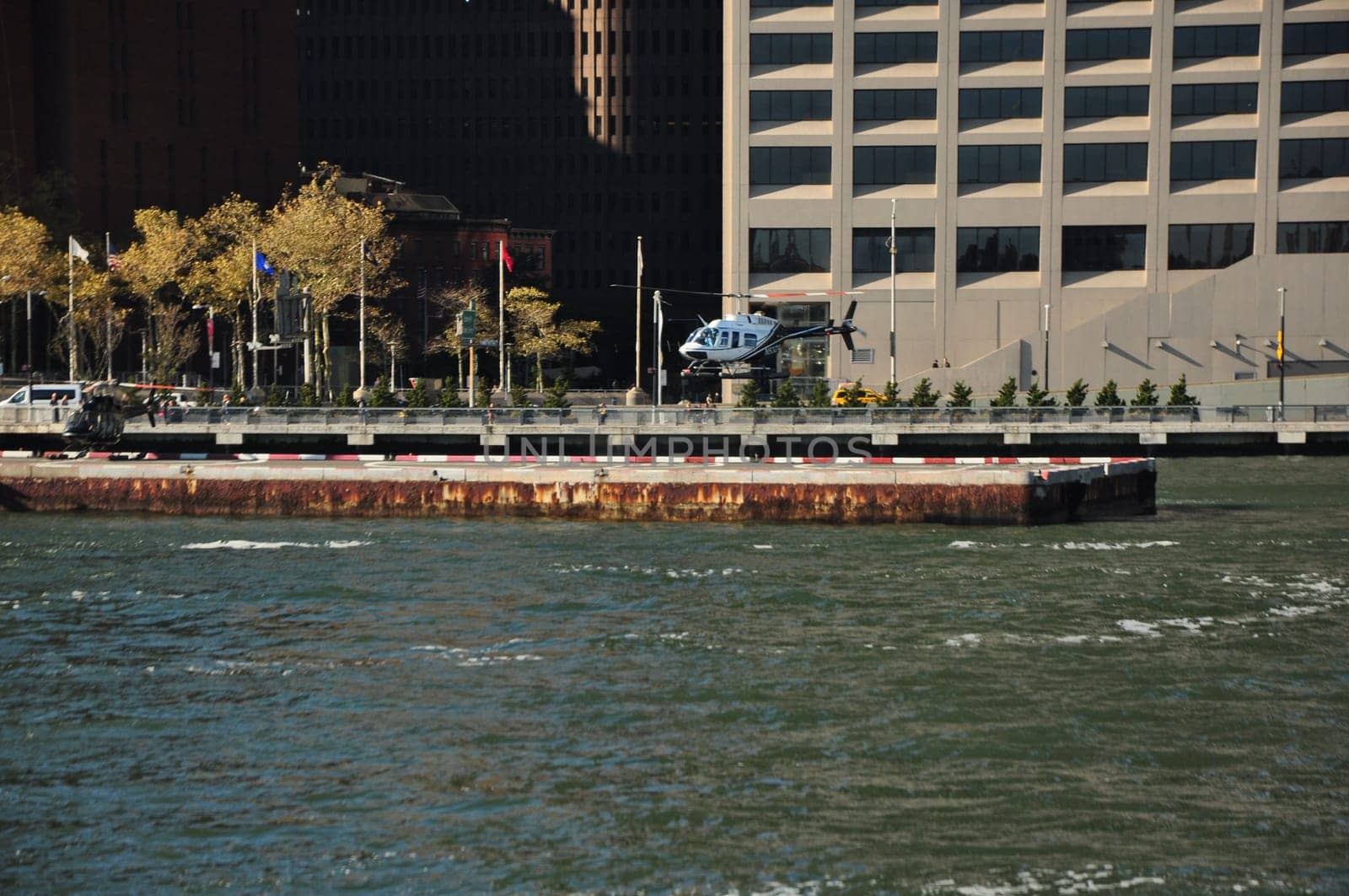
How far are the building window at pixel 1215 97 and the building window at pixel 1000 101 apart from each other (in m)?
8.17

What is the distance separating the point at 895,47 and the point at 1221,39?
19.1m

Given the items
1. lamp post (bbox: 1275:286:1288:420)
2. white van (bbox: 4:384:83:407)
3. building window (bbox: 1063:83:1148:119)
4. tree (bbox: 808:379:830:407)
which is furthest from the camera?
building window (bbox: 1063:83:1148:119)

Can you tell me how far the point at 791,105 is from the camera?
103 metres

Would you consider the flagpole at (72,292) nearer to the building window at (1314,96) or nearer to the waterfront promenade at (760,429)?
the waterfront promenade at (760,429)

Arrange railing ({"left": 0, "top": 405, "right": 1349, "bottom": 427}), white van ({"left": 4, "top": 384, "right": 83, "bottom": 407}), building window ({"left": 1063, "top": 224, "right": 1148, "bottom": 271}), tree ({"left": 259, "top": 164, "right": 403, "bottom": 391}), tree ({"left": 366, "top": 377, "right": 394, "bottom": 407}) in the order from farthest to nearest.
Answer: tree ({"left": 259, "top": 164, "right": 403, "bottom": 391}) → building window ({"left": 1063, "top": 224, "right": 1148, "bottom": 271}) → tree ({"left": 366, "top": 377, "right": 394, "bottom": 407}) → white van ({"left": 4, "top": 384, "right": 83, "bottom": 407}) → railing ({"left": 0, "top": 405, "right": 1349, "bottom": 427})

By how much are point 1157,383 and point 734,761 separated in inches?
3158

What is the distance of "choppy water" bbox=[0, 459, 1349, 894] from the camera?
2189cm

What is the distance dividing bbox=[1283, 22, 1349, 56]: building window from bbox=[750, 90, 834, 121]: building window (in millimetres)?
27153

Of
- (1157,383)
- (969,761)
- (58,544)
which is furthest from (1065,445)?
(969,761)

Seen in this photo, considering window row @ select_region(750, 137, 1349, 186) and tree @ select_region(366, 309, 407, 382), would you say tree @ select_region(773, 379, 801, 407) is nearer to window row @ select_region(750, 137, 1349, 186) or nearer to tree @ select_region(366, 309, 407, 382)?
window row @ select_region(750, 137, 1349, 186)

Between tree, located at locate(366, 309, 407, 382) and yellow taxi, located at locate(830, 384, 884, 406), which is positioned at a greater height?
tree, located at locate(366, 309, 407, 382)

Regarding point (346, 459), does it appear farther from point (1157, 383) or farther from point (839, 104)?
point (1157, 383)

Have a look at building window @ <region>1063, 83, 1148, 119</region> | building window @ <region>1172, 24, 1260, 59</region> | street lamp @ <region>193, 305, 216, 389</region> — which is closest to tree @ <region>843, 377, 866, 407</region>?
building window @ <region>1063, 83, 1148, 119</region>

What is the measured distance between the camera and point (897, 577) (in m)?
43.5
